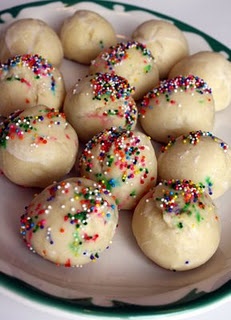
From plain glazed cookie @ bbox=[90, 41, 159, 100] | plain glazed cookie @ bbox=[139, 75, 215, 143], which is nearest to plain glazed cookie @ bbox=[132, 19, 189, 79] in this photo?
plain glazed cookie @ bbox=[90, 41, 159, 100]

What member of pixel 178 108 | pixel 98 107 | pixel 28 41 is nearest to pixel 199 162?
pixel 178 108

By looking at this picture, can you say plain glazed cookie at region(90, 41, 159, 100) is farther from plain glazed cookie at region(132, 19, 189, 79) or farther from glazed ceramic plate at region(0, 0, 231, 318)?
glazed ceramic plate at region(0, 0, 231, 318)

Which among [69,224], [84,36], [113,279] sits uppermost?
[84,36]

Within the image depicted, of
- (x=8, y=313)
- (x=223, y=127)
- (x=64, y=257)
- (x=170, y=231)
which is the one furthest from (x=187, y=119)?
(x=8, y=313)

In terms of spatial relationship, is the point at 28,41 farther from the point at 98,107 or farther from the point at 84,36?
the point at 98,107

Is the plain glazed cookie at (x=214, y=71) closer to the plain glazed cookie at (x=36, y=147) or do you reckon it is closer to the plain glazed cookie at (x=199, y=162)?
the plain glazed cookie at (x=199, y=162)

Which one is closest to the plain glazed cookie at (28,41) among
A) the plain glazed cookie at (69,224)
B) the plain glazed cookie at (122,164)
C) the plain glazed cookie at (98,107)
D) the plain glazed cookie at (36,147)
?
the plain glazed cookie at (98,107)

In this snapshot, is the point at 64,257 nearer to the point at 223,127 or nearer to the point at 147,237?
the point at 147,237
